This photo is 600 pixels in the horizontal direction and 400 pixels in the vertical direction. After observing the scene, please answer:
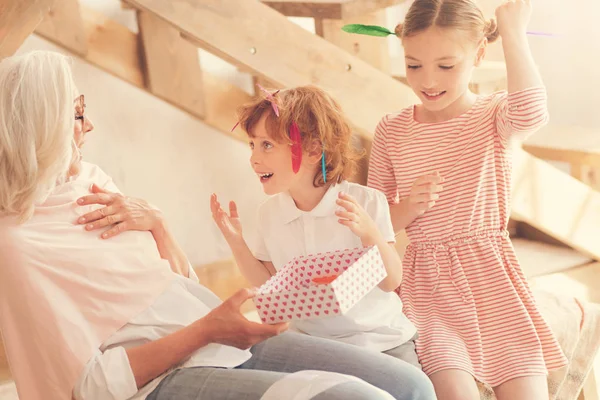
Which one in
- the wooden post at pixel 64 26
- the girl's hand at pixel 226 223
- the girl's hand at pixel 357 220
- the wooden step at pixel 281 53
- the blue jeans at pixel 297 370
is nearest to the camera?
the blue jeans at pixel 297 370

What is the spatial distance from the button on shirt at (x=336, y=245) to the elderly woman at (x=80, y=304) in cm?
24

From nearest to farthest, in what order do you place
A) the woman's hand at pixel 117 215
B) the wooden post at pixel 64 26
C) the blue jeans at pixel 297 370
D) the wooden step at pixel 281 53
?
the blue jeans at pixel 297 370 < the woman's hand at pixel 117 215 < the wooden step at pixel 281 53 < the wooden post at pixel 64 26

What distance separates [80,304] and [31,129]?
1.10 ft

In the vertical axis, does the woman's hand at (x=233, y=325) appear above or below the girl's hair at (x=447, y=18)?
below

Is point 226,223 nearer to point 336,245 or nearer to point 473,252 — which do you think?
point 336,245

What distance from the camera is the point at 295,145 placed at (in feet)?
6.19

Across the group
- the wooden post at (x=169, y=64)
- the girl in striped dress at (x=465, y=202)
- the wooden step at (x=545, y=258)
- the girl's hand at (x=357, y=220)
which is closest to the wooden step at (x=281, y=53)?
the wooden post at (x=169, y=64)

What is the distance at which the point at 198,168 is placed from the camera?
129 inches

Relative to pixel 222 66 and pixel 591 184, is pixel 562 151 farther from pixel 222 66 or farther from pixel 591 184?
pixel 222 66

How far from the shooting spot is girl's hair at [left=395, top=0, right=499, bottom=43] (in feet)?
6.37

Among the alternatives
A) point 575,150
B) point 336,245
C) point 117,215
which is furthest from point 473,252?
point 575,150

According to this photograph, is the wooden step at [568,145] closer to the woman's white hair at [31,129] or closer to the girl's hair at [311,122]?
the girl's hair at [311,122]

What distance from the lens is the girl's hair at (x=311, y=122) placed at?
1.88 meters

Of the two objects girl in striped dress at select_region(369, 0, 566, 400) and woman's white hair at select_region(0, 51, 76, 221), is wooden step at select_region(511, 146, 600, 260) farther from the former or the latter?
woman's white hair at select_region(0, 51, 76, 221)
